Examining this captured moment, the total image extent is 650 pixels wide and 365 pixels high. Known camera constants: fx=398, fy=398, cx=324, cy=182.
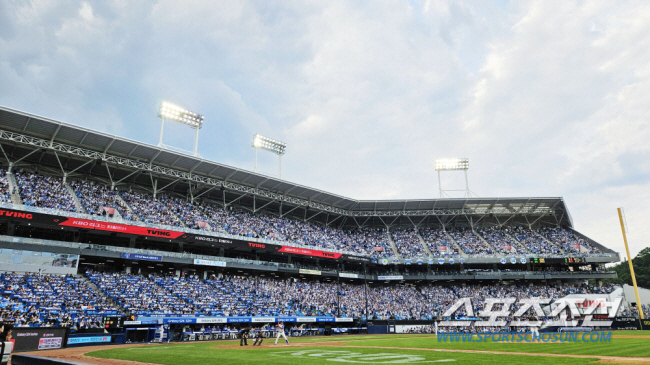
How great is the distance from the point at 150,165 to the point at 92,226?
446 inches

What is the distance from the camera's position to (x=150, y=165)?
47906 mm

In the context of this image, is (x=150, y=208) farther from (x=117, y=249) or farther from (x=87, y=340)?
(x=87, y=340)

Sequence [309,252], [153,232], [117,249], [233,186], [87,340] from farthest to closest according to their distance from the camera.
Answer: [309,252]
[233,186]
[153,232]
[117,249]
[87,340]

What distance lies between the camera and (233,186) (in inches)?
2164

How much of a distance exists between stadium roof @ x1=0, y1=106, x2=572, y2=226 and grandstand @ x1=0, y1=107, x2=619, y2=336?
21cm

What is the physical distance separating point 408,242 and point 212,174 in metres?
35.4

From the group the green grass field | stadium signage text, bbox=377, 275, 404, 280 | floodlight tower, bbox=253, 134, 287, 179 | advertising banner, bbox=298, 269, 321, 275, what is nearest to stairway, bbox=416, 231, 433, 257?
stadium signage text, bbox=377, 275, 404, 280

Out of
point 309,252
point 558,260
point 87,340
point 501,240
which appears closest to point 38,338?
point 87,340

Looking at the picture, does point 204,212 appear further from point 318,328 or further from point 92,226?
point 318,328

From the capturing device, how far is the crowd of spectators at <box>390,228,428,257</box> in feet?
217

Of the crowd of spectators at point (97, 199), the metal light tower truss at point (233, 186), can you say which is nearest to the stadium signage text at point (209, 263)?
→ the crowd of spectators at point (97, 199)

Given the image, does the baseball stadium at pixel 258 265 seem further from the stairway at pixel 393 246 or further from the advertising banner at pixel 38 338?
the stairway at pixel 393 246

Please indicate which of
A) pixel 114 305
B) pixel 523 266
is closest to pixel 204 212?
pixel 114 305

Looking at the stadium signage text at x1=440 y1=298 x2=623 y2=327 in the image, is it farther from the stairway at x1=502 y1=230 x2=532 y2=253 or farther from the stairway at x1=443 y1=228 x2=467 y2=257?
the stairway at x1=502 y1=230 x2=532 y2=253
